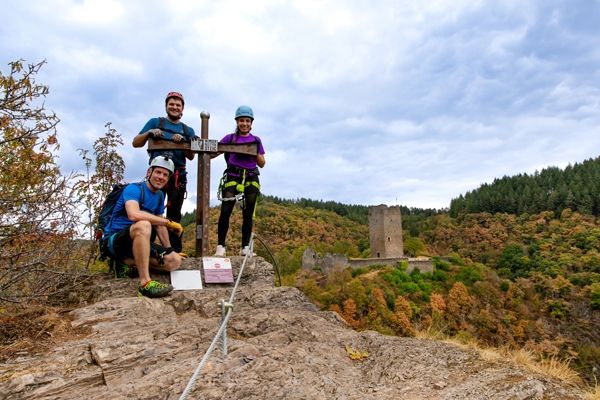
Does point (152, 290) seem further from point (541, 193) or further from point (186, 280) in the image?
point (541, 193)

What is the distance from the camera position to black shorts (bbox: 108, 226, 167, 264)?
17.2 ft

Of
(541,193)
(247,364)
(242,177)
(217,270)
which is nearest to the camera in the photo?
(247,364)

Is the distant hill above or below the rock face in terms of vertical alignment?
above

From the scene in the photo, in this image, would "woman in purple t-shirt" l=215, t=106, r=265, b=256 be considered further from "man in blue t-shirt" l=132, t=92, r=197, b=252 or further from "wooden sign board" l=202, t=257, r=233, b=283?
"man in blue t-shirt" l=132, t=92, r=197, b=252

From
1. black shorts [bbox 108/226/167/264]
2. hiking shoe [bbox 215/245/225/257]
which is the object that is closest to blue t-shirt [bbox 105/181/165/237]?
black shorts [bbox 108/226/167/264]

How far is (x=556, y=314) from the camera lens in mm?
60562

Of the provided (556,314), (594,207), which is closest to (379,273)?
(556,314)

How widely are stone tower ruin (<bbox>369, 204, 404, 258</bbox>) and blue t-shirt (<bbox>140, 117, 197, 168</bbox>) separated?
54.2 meters

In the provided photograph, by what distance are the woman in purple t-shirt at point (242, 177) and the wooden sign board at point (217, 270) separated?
0.45m

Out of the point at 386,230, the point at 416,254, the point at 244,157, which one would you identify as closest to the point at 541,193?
the point at 416,254

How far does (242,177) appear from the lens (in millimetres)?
6789

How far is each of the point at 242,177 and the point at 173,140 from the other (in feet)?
3.88

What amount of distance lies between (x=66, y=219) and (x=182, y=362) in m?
2.91

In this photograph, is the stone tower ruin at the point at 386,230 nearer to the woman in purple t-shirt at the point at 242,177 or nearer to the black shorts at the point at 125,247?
the woman in purple t-shirt at the point at 242,177
